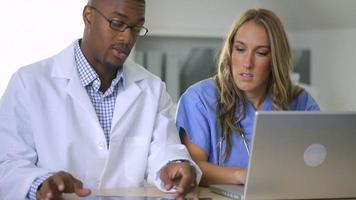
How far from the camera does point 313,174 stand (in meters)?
1.46

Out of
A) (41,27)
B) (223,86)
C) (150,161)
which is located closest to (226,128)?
(223,86)

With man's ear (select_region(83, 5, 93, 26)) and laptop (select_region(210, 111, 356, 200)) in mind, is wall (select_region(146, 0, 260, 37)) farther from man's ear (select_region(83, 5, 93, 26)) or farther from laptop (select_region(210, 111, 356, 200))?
laptop (select_region(210, 111, 356, 200))

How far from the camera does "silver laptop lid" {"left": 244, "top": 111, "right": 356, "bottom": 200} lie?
1384 millimetres

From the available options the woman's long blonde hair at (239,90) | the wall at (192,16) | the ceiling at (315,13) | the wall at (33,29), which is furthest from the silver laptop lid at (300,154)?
the ceiling at (315,13)

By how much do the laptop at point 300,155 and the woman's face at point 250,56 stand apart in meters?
0.55

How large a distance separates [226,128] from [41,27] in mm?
1621

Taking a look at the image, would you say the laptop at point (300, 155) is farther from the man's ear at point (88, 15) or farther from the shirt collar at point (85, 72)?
the man's ear at point (88, 15)

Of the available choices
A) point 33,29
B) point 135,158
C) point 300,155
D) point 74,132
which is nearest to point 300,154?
point 300,155

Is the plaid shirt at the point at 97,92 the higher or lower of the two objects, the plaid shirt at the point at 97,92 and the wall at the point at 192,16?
the lower

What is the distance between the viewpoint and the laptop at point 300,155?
1384mm

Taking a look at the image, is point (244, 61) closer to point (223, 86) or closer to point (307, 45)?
A: point (223, 86)

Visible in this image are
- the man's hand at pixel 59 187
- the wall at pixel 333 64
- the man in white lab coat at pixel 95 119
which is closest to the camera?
the man's hand at pixel 59 187

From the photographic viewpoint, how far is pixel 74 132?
167 cm

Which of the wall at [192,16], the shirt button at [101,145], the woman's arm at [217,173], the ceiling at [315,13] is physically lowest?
the woman's arm at [217,173]
